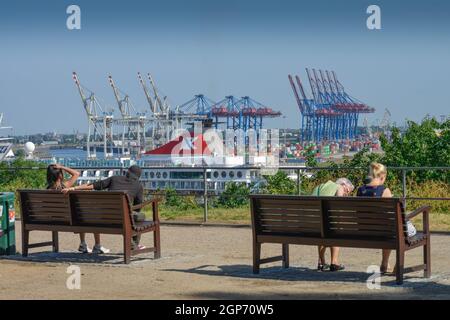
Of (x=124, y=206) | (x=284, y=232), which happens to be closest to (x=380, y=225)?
(x=284, y=232)

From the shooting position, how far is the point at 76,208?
11805mm

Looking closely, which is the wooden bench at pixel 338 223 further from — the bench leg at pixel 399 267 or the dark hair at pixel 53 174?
the dark hair at pixel 53 174

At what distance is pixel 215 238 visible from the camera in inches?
573

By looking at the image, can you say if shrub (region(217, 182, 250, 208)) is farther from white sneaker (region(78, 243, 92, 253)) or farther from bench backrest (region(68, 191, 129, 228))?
bench backrest (region(68, 191, 129, 228))

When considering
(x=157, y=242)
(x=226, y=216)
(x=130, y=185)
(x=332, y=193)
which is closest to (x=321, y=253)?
(x=332, y=193)

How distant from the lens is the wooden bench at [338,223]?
9.68 metres

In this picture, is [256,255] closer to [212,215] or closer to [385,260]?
[385,260]

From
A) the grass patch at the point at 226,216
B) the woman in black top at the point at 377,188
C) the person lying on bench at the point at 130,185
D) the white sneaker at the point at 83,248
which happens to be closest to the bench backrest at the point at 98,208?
the person lying on bench at the point at 130,185

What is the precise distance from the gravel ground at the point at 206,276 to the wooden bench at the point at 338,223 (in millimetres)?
369

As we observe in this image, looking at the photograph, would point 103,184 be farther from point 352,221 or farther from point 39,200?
point 352,221

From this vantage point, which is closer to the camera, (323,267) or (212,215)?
(323,267)

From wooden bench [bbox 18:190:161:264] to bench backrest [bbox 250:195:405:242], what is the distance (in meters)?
1.63

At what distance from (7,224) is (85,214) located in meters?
1.34
